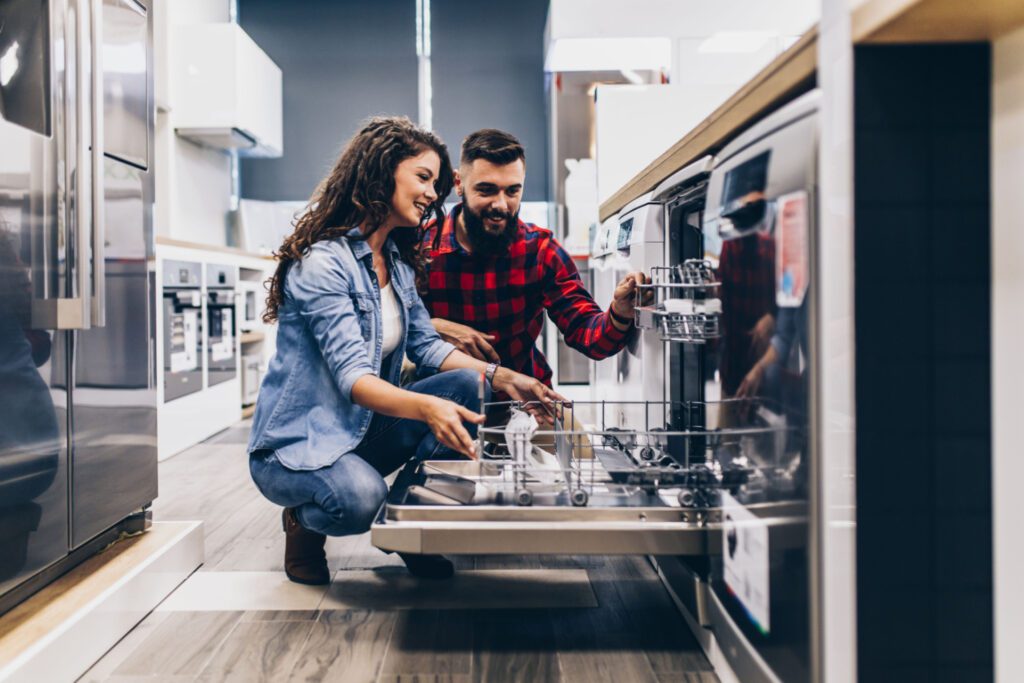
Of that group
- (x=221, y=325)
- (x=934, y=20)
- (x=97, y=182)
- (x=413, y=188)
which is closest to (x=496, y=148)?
(x=413, y=188)

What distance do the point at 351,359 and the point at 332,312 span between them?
0.11m

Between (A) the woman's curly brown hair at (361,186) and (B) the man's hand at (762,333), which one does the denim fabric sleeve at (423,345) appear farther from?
(B) the man's hand at (762,333)

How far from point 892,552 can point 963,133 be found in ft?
1.39

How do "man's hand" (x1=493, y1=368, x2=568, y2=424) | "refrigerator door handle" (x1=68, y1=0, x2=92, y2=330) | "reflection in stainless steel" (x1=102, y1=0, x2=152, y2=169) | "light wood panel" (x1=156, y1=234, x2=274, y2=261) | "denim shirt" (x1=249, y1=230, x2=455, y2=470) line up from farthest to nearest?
"light wood panel" (x1=156, y1=234, x2=274, y2=261) → "man's hand" (x1=493, y1=368, x2=568, y2=424) → "reflection in stainless steel" (x1=102, y1=0, x2=152, y2=169) → "denim shirt" (x1=249, y1=230, x2=455, y2=470) → "refrigerator door handle" (x1=68, y1=0, x2=92, y2=330)

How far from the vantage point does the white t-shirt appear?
1786 mm

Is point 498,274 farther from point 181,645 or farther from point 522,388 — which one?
point 181,645

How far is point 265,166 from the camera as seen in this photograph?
5.84 m

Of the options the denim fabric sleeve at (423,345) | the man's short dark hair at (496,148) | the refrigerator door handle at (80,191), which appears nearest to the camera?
the refrigerator door handle at (80,191)

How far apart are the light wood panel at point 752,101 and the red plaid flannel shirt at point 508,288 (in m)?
0.67

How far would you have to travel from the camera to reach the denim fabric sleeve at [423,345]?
1948 mm

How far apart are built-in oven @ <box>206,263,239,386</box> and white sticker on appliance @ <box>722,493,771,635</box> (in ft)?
9.78

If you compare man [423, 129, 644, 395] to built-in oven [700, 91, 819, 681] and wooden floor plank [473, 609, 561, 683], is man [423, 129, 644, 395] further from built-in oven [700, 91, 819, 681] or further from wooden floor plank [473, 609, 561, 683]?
built-in oven [700, 91, 819, 681]

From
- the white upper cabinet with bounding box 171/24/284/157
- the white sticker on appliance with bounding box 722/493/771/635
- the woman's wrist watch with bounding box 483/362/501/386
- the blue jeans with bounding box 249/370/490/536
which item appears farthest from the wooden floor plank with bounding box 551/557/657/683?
the white upper cabinet with bounding box 171/24/284/157

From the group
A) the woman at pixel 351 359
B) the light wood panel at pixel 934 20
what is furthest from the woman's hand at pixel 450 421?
the light wood panel at pixel 934 20
